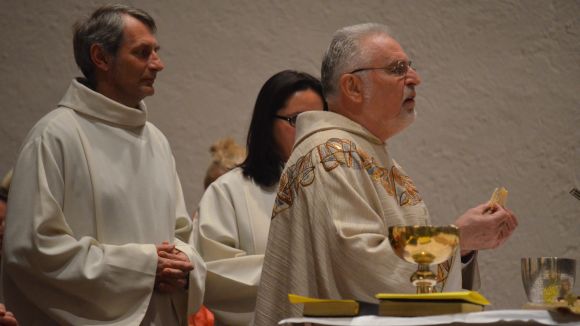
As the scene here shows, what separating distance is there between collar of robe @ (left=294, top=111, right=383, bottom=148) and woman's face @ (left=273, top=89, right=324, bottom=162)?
1044 mm

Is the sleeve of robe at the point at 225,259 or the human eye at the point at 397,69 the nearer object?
the human eye at the point at 397,69

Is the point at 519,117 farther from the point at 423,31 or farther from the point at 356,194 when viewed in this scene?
the point at 356,194

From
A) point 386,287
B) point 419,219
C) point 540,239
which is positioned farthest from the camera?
point 540,239

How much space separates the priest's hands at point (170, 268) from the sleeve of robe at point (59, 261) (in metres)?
0.07

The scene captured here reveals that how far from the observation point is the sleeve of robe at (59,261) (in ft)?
12.0

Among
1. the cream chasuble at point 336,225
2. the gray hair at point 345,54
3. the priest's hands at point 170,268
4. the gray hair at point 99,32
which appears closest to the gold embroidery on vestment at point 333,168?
the cream chasuble at point 336,225

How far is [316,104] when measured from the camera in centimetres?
489

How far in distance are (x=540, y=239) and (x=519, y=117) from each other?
2.95 ft

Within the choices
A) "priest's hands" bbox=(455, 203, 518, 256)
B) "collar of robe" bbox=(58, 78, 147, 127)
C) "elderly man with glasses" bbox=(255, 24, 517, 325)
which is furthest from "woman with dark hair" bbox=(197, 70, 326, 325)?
"priest's hands" bbox=(455, 203, 518, 256)

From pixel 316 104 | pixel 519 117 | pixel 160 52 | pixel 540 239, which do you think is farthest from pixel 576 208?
pixel 160 52

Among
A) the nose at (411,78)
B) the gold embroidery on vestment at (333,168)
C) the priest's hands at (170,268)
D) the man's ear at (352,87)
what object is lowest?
the priest's hands at (170,268)

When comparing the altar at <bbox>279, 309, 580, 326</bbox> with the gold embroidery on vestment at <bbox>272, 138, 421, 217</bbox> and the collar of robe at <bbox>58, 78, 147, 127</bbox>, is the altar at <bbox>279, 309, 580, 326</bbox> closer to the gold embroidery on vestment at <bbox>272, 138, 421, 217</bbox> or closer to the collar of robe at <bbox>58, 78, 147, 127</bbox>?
the gold embroidery on vestment at <bbox>272, 138, 421, 217</bbox>

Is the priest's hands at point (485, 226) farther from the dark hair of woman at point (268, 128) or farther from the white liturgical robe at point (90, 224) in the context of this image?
the dark hair of woman at point (268, 128)

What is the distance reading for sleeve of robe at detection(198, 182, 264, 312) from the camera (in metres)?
4.30
